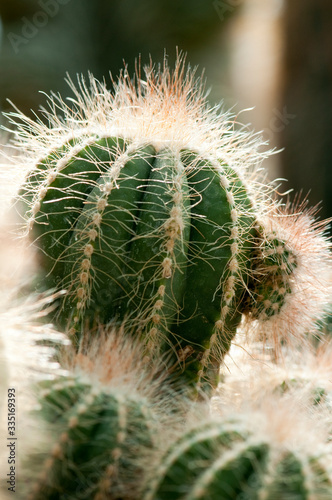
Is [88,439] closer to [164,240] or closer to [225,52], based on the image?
[164,240]

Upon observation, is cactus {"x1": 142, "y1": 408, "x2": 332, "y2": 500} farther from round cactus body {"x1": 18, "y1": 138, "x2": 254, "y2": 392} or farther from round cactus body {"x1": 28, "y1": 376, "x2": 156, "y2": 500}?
round cactus body {"x1": 18, "y1": 138, "x2": 254, "y2": 392}

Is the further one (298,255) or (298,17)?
(298,17)

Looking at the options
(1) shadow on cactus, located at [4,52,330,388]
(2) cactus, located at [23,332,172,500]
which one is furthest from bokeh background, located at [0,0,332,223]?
(2) cactus, located at [23,332,172,500]

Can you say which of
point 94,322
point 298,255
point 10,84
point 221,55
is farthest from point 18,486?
point 221,55

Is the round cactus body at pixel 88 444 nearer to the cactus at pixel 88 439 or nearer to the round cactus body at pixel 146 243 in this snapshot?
the cactus at pixel 88 439

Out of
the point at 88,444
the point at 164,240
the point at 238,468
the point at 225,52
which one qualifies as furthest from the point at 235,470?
the point at 225,52

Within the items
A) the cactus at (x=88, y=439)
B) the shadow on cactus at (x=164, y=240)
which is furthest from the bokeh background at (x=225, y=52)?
the cactus at (x=88, y=439)

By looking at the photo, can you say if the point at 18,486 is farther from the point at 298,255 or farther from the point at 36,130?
the point at 36,130
